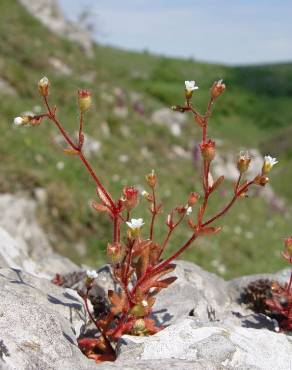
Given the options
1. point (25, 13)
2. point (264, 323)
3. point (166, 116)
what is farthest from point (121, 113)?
point (264, 323)

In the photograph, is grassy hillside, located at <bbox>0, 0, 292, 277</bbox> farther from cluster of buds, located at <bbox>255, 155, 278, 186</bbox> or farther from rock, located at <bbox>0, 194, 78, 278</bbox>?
cluster of buds, located at <bbox>255, 155, 278, 186</bbox>

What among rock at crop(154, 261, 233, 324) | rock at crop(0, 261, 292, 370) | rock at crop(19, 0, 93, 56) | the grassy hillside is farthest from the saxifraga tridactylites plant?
rock at crop(19, 0, 93, 56)

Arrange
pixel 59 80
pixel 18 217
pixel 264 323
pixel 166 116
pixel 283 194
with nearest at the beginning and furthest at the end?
pixel 264 323 → pixel 18 217 → pixel 59 80 → pixel 166 116 → pixel 283 194

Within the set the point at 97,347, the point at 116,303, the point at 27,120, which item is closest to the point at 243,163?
the point at 116,303

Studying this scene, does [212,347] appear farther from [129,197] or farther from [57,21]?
[57,21]

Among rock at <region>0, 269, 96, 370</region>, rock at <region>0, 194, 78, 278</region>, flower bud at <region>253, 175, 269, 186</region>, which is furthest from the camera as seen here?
rock at <region>0, 194, 78, 278</region>

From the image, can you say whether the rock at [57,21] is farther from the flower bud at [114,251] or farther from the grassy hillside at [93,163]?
the flower bud at [114,251]

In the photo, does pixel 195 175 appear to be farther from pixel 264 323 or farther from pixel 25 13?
pixel 264 323
